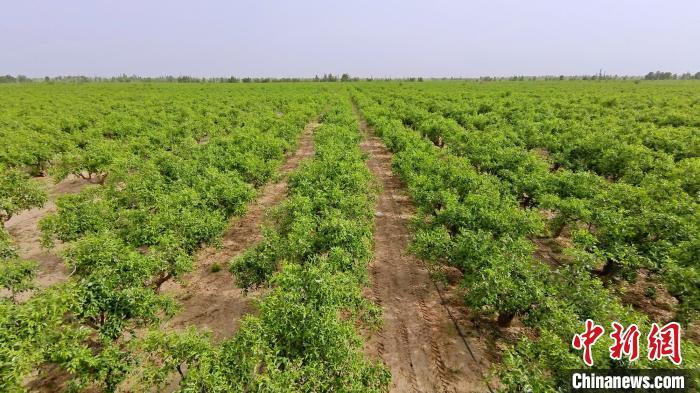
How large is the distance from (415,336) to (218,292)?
30.5ft

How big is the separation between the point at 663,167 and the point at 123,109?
67.4 meters

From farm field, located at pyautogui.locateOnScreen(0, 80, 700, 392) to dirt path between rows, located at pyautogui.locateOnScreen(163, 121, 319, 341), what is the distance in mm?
91

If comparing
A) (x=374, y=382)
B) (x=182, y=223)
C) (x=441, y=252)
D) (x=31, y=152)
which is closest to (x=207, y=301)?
(x=182, y=223)

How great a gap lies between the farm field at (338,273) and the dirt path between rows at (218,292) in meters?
0.09

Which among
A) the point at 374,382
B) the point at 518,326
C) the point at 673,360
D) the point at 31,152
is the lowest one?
the point at 518,326

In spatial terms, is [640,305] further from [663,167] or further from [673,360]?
[663,167]

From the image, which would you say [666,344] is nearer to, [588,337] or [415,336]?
[588,337]

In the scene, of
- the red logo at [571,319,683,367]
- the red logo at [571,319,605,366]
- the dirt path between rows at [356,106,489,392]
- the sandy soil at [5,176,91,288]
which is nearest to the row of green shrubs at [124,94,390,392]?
the dirt path between rows at [356,106,489,392]

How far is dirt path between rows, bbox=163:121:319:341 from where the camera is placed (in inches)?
533

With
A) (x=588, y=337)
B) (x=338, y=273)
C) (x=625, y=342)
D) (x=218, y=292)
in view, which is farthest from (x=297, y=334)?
(x=625, y=342)

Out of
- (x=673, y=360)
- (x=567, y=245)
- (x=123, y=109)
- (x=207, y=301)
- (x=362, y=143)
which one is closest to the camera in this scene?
(x=673, y=360)

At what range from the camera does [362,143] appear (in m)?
42.4

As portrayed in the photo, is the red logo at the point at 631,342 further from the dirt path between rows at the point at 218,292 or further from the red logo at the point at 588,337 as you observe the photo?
the dirt path between rows at the point at 218,292

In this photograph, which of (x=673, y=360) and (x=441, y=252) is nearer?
(x=673, y=360)
